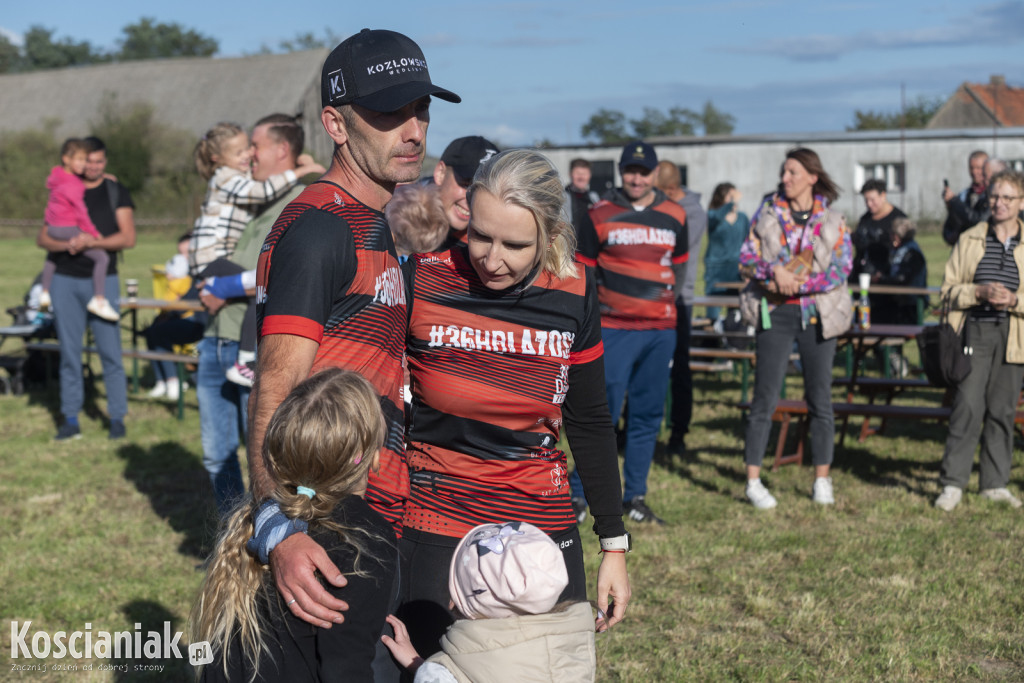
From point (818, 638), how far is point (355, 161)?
3349 millimetres

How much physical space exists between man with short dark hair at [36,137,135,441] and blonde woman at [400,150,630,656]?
6804 mm

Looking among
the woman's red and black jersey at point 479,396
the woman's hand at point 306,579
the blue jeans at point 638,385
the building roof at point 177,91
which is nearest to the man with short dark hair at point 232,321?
the blue jeans at point 638,385

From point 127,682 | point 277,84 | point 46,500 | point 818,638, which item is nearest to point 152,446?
point 46,500

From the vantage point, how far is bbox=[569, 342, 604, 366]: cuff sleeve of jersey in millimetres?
2750

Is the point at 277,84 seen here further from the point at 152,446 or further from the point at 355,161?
the point at 355,161

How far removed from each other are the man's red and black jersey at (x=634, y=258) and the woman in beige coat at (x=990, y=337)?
1870 mm

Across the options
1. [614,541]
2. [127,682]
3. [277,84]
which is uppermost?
[277,84]

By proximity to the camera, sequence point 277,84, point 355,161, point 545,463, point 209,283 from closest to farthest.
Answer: point 355,161, point 545,463, point 209,283, point 277,84

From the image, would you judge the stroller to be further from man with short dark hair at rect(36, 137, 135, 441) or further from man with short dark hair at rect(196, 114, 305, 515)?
man with short dark hair at rect(196, 114, 305, 515)

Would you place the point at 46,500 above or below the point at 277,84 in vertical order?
below

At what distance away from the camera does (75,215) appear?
8.70 metres


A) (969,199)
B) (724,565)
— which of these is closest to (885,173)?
(969,199)

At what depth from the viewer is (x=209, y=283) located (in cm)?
511

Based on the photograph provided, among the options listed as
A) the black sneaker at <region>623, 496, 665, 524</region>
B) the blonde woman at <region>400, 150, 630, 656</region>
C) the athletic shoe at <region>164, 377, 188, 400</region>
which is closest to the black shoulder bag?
the black sneaker at <region>623, 496, 665, 524</region>
